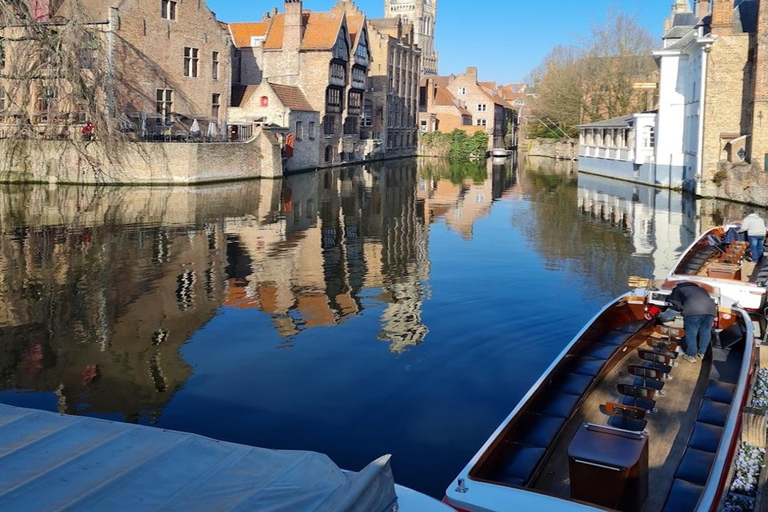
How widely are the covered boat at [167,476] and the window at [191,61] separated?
42408mm

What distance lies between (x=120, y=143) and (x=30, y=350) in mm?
25813

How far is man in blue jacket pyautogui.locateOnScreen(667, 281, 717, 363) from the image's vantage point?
9.77 m

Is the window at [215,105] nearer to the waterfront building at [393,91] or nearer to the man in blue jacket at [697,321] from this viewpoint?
the waterfront building at [393,91]

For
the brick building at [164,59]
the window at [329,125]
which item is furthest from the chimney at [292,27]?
the brick building at [164,59]

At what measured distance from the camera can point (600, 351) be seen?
384 inches

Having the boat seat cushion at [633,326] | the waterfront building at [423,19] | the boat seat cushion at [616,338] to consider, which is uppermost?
the waterfront building at [423,19]

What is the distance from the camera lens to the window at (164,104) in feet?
140

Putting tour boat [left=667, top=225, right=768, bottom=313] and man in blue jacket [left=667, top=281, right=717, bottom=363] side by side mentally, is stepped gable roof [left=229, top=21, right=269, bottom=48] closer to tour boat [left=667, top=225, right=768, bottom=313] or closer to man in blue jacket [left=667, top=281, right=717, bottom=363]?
tour boat [left=667, top=225, right=768, bottom=313]

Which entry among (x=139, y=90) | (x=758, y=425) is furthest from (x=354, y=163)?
(x=758, y=425)

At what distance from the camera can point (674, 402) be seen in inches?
330

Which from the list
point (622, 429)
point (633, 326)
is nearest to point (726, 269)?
point (633, 326)

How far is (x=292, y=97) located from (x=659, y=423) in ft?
145

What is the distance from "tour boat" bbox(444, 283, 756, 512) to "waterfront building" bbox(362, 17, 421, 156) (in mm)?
56604

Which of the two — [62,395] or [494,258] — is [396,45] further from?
[62,395]
